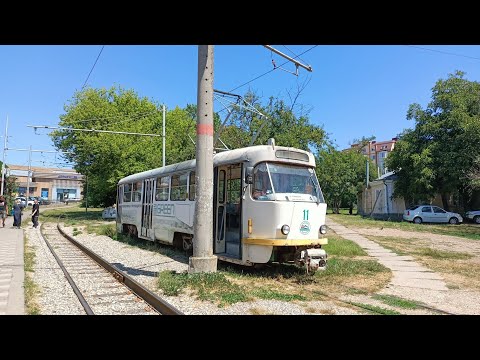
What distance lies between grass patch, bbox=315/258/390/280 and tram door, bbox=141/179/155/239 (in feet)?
22.5

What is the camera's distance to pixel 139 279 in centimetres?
928

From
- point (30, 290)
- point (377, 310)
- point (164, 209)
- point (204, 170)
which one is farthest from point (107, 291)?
point (164, 209)

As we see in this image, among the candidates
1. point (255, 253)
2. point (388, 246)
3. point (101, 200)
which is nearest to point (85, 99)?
point (101, 200)

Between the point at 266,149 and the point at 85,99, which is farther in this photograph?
the point at 85,99

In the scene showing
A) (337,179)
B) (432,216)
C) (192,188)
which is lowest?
(432,216)

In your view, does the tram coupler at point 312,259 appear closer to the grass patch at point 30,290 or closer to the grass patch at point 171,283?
the grass patch at point 171,283

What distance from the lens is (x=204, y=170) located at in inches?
372

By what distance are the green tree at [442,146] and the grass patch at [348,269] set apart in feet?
71.3

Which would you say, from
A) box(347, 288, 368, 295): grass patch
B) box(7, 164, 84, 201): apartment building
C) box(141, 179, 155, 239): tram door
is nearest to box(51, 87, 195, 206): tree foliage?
box(141, 179, 155, 239): tram door

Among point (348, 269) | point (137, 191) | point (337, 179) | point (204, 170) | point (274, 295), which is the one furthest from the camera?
point (337, 179)

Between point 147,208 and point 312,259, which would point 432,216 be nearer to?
point 147,208

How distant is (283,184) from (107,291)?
14.5 feet
